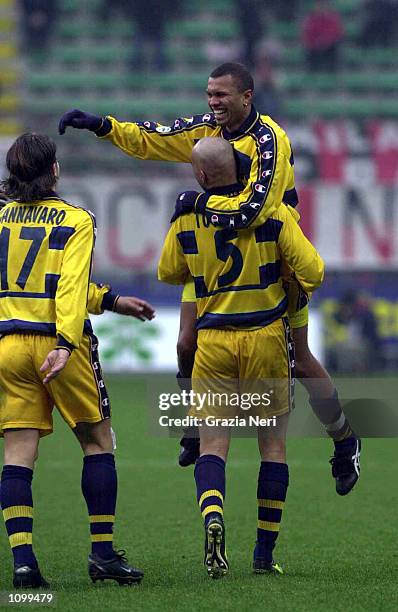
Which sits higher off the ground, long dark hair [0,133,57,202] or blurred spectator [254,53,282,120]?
blurred spectator [254,53,282,120]

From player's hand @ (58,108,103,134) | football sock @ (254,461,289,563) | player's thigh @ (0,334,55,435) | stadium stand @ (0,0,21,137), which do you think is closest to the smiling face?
player's hand @ (58,108,103,134)

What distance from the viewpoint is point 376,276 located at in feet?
65.7

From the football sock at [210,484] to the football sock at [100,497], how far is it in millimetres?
362

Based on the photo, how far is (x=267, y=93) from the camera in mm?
20703

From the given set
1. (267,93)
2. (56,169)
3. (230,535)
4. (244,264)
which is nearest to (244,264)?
(244,264)

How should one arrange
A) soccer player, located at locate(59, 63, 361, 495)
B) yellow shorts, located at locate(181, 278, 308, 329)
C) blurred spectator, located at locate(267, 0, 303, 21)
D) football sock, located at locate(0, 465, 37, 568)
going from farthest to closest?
1. blurred spectator, located at locate(267, 0, 303, 21)
2. yellow shorts, located at locate(181, 278, 308, 329)
3. soccer player, located at locate(59, 63, 361, 495)
4. football sock, located at locate(0, 465, 37, 568)

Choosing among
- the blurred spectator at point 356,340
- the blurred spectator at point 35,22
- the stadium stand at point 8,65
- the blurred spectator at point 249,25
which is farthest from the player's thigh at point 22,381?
the blurred spectator at point 35,22

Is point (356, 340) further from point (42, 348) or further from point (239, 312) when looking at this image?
point (42, 348)

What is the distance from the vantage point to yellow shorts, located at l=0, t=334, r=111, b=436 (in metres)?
4.88

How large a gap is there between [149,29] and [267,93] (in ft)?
10.3

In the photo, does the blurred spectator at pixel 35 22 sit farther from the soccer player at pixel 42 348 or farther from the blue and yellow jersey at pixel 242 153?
the soccer player at pixel 42 348

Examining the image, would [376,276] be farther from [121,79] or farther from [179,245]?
[179,245]

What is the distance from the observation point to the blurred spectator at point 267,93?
20641 millimetres

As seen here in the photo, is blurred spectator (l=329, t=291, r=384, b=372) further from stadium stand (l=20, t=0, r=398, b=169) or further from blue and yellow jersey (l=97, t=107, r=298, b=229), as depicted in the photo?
blue and yellow jersey (l=97, t=107, r=298, b=229)
